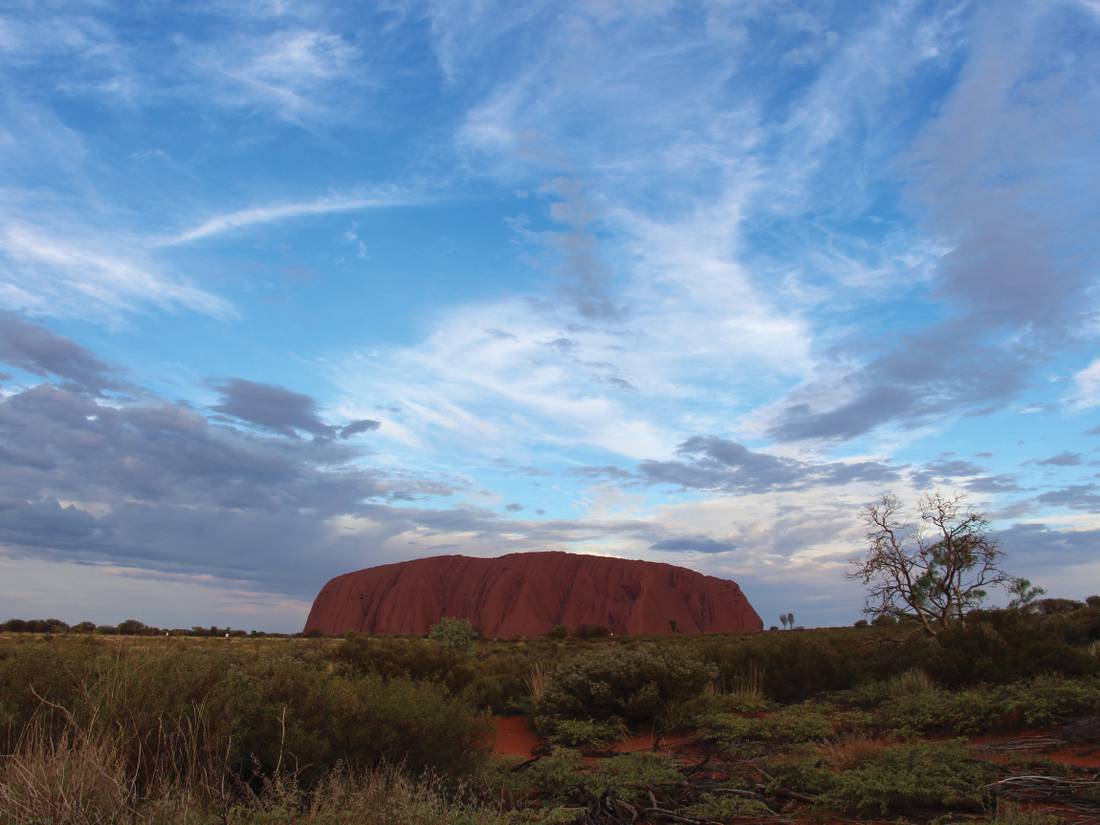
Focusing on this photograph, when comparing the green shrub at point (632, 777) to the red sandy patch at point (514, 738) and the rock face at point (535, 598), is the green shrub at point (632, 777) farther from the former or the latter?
the rock face at point (535, 598)

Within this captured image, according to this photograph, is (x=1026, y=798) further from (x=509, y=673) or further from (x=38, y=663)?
(x=509, y=673)

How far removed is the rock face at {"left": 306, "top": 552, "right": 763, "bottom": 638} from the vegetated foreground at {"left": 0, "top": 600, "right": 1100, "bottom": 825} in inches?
2927

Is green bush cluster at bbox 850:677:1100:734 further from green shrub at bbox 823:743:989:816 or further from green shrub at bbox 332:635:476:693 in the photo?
green shrub at bbox 332:635:476:693

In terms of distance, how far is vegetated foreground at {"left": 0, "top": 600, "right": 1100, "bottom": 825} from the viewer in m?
5.37

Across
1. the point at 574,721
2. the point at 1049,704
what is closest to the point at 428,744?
the point at 574,721

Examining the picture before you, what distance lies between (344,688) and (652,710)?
715 centimetres

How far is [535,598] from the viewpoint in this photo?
9169 centimetres

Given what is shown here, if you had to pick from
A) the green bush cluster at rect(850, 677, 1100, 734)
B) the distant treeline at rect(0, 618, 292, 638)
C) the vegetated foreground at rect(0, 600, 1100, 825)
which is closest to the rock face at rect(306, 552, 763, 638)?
the distant treeline at rect(0, 618, 292, 638)

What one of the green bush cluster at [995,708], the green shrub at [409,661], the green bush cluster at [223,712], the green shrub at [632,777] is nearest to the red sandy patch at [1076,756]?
the green bush cluster at [995,708]

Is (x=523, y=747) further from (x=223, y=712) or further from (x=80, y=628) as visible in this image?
(x=80, y=628)

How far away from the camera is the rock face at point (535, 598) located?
89.4 m

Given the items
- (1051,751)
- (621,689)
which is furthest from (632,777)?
(621,689)

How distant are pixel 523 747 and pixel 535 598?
8027 centimetres

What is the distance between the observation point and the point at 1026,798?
6684 millimetres
